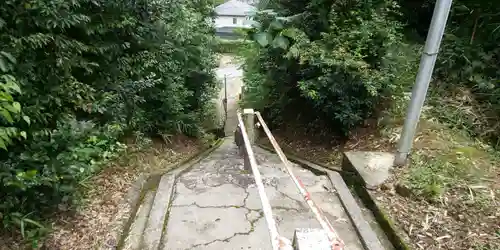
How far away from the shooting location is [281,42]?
3.92 m

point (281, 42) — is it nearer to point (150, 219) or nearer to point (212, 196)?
point (212, 196)

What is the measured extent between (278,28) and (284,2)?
68 centimetres

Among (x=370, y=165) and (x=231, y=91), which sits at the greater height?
(x=370, y=165)

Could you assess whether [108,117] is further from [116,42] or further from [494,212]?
[494,212]

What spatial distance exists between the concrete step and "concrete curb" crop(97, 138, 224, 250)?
23 mm

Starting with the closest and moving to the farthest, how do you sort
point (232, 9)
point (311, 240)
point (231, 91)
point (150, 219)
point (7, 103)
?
1. point (311, 240)
2. point (7, 103)
3. point (150, 219)
4. point (231, 91)
5. point (232, 9)

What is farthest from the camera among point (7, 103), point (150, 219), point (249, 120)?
point (249, 120)

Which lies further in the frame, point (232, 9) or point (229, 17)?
point (232, 9)

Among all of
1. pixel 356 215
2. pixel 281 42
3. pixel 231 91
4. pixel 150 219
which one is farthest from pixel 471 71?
pixel 231 91

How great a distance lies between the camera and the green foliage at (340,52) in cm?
336

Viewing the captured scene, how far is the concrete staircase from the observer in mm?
2062

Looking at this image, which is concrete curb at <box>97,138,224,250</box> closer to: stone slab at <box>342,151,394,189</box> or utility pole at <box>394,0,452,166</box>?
stone slab at <box>342,151,394,189</box>

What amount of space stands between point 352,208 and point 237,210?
2.88 feet

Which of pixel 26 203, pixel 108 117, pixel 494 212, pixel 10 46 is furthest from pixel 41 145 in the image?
pixel 494 212
